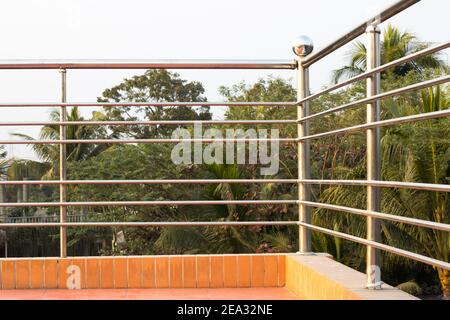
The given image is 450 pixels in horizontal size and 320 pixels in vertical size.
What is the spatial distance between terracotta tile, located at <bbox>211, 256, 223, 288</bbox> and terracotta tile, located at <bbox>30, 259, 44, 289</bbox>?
860mm

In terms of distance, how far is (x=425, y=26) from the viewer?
2078 centimetres

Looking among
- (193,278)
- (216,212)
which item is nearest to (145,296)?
(193,278)

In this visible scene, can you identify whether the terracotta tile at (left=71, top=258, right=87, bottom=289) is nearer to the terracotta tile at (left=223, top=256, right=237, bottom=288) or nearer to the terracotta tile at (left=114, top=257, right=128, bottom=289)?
the terracotta tile at (left=114, top=257, right=128, bottom=289)

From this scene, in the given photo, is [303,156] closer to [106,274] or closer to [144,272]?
[144,272]

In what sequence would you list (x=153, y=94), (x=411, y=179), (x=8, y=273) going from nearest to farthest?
(x=8, y=273) < (x=411, y=179) < (x=153, y=94)

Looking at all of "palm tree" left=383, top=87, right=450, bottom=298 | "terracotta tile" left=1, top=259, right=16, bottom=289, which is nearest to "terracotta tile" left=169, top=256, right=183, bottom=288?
"terracotta tile" left=1, top=259, right=16, bottom=289

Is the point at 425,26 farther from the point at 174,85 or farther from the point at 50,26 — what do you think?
the point at 50,26

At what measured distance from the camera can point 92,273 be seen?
143 inches

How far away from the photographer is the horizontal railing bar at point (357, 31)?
2307 millimetres

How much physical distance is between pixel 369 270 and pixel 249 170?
10.3m

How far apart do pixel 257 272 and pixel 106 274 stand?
77 centimetres

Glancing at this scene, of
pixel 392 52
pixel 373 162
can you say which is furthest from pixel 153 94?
pixel 373 162

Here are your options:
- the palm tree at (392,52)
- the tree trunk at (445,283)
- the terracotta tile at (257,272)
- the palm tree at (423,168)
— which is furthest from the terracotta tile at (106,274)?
the palm tree at (392,52)

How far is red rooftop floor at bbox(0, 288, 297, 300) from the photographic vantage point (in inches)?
131
